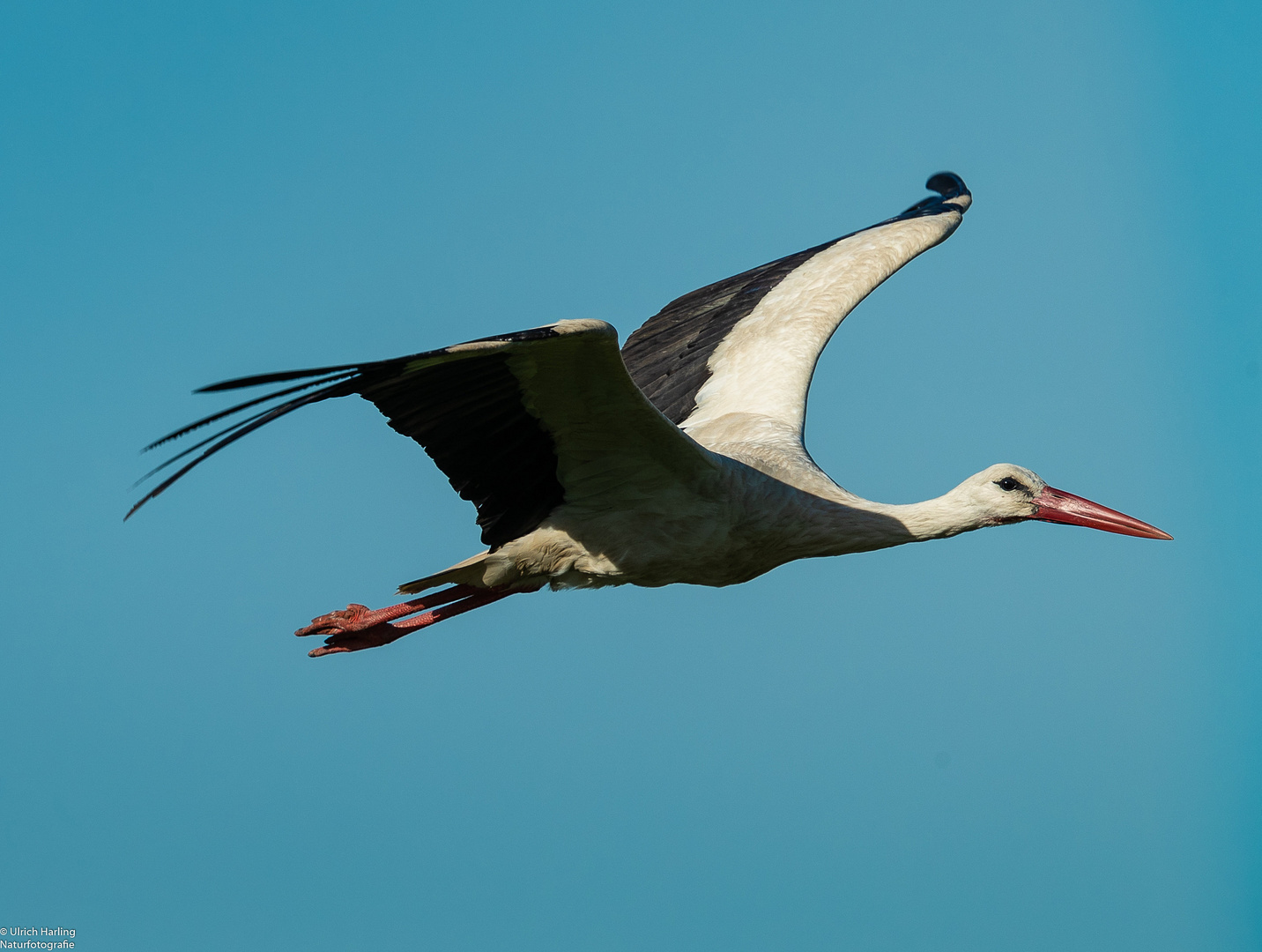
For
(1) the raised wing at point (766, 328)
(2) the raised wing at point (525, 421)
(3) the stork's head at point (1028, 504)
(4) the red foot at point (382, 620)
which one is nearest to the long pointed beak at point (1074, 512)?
(3) the stork's head at point (1028, 504)

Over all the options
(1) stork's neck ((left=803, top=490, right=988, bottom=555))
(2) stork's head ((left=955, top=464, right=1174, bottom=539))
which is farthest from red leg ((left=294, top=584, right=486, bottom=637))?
(2) stork's head ((left=955, top=464, right=1174, bottom=539))

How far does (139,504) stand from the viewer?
447 centimetres

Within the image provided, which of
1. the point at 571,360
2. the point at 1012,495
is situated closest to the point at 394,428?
the point at 571,360

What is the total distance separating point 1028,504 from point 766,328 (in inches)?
96.1

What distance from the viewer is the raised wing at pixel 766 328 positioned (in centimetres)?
846

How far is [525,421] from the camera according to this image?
6.02 metres

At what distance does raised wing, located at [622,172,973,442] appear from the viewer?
333 inches

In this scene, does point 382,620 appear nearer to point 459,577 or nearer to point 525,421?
point 459,577

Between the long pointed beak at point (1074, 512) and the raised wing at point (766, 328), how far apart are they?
145 cm

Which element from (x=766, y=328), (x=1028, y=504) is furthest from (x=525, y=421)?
(x=766, y=328)

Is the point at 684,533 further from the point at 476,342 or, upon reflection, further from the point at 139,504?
the point at 139,504

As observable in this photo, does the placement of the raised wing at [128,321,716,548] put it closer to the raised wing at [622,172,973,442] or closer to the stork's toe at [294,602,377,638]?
the stork's toe at [294,602,377,638]

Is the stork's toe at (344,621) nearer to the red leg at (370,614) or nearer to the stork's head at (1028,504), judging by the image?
the red leg at (370,614)

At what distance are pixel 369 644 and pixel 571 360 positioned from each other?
253 cm
